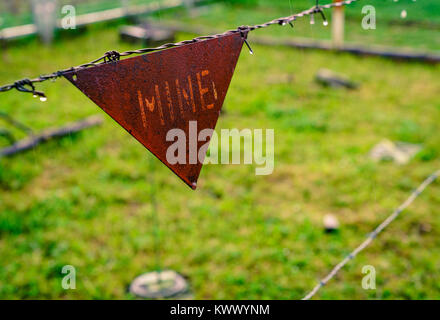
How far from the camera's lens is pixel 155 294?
11.4 feet

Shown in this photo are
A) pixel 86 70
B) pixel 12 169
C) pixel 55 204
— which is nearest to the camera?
pixel 86 70

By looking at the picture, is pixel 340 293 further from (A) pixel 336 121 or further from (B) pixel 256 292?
(A) pixel 336 121

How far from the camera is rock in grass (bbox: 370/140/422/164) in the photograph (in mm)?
5348

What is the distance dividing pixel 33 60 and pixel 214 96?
8418 mm

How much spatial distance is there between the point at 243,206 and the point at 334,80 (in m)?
4.09

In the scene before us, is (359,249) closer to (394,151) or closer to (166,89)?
(166,89)

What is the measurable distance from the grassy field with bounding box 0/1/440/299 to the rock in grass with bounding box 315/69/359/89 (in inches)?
9.4

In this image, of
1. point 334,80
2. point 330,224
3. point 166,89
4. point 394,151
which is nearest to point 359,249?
point 330,224

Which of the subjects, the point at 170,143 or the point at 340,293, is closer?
the point at 170,143

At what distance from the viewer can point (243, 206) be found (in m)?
4.61

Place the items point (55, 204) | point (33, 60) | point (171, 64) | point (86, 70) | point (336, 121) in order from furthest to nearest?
point (33, 60) < point (336, 121) < point (55, 204) < point (171, 64) < point (86, 70)

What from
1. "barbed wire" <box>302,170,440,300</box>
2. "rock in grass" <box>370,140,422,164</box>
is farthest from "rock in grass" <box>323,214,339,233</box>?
"rock in grass" <box>370,140,422,164</box>

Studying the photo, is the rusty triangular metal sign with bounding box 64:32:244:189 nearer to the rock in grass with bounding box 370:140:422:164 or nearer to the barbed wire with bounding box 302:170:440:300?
the barbed wire with bounding box 302:170:440:300
